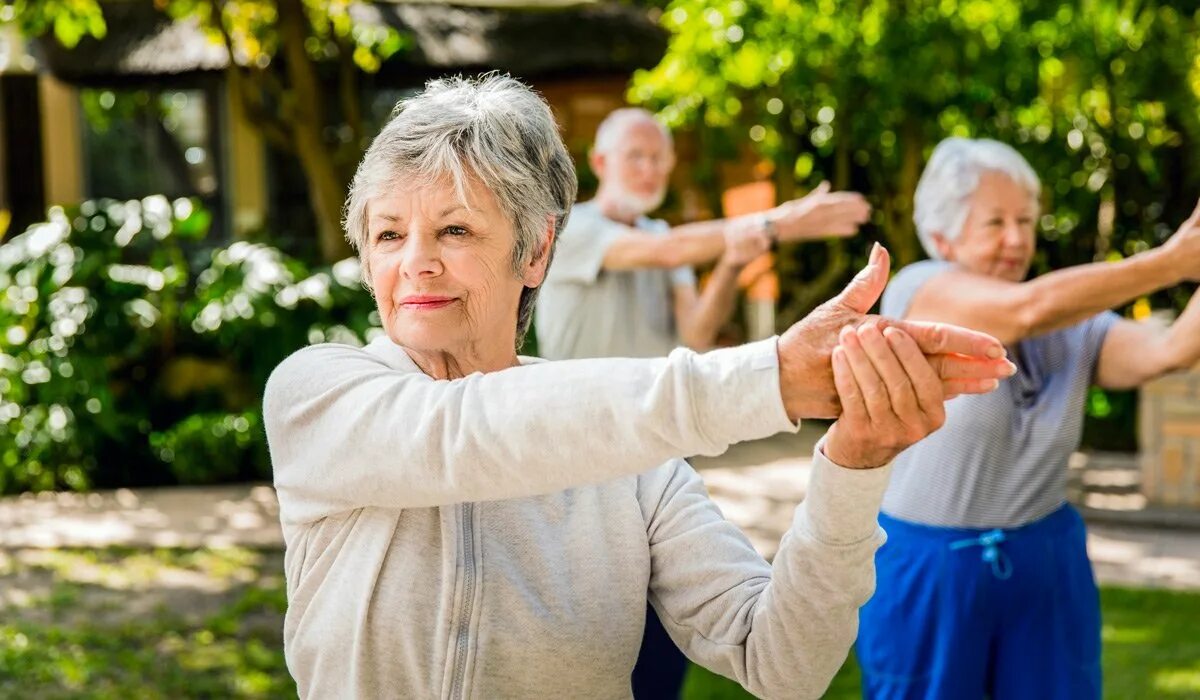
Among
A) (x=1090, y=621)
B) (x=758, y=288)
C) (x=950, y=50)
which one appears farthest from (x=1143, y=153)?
(x=1090, y=621)

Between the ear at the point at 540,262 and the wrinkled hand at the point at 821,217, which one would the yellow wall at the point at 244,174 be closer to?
the wrinkled hand at the point at 821,217

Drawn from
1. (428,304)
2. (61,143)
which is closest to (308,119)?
(61,143)

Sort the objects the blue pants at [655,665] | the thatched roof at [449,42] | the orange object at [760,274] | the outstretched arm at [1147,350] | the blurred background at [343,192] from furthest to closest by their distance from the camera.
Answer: the thatched roof at [449,42]
the orange object at [760,274]
the blurred background at [343,192]
the blue pants at [655,665]
the outstretched arm at [1147,350]

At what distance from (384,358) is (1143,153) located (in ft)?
30.2

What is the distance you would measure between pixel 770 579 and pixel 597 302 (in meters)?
2.16

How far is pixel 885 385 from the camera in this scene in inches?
56.0

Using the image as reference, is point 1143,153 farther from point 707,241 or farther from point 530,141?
point 530,141

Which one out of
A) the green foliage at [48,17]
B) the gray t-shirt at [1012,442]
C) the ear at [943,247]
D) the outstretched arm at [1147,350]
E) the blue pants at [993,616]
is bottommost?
the blue pants at [993,616]

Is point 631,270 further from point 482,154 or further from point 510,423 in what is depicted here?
point 510,423

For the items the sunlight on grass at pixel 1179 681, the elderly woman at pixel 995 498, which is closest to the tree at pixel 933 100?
the sunlight on grass at pixel 1179 681

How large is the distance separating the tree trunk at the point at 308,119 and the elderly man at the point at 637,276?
19.2 feet

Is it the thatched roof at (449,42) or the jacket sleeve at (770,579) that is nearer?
the jacket sleeve at (770,579)

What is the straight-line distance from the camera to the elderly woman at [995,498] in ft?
9.54

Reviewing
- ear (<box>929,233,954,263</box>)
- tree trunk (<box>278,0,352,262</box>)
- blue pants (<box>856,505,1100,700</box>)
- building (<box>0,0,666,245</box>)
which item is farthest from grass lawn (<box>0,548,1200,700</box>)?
building (<box>0,0,666,245</box>)
